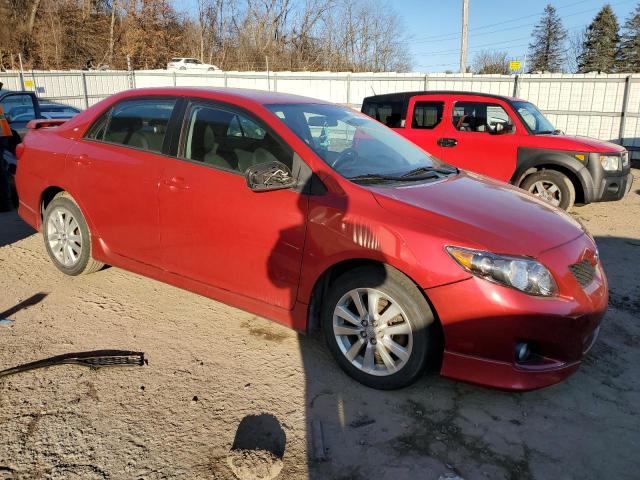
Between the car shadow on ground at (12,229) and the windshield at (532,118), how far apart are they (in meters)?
7.08

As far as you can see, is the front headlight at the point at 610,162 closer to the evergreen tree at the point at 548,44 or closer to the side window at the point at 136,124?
the side window at the point at 136,124

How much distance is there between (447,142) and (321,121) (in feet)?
16.2

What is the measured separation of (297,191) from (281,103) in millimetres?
890

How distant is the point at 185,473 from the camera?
2.38 meters

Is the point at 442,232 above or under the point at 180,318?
above

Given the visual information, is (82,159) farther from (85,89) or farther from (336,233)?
(85,89)

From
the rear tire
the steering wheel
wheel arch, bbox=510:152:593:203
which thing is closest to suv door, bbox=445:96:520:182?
wheel arch, bbox=510:152:593:203

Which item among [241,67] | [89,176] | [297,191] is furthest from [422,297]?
[241,67]

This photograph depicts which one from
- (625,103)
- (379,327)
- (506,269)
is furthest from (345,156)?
(625,103)

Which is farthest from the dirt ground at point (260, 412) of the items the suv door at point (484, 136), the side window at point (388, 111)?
the side window at point (388, 111)

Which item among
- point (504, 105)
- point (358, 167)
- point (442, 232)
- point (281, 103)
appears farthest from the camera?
point (504, 105)

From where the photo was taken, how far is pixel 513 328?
2.69 m

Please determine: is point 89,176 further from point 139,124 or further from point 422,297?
point 422,297

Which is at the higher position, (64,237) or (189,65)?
(189,65)
